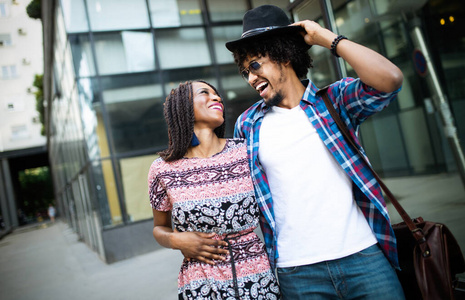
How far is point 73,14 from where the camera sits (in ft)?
33.9

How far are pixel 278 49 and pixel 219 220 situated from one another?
96 cm

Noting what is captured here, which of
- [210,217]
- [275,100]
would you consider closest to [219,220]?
[210,217]

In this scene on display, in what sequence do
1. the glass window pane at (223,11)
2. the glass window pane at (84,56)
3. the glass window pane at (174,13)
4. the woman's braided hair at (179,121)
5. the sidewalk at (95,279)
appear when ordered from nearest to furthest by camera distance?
the woman's braided hair at (179,121) < the sidewalk at (95,279) < the glass window pane at (84,56) < the glass window pane at (174,13) < the glass window pane at (223,11)

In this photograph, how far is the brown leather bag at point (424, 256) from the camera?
166cm

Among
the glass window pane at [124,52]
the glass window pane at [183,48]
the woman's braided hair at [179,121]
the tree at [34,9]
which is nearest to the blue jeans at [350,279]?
the woman's braided hair at [179,121]

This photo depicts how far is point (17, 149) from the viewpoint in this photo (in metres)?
36.7

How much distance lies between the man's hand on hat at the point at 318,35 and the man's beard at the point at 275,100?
311mm

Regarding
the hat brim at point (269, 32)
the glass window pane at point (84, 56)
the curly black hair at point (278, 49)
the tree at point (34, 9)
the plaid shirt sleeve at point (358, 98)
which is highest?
the tree at point (34, 9)

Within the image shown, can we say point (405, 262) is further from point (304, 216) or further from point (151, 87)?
point (151, 87)

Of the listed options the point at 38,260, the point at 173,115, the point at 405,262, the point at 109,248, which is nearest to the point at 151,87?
the point at 109,248

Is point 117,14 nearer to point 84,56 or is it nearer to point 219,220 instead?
point 84,56

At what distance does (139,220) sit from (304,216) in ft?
29.2

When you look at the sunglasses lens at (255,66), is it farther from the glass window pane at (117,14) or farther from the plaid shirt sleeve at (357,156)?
the glass window pane at (117,14)

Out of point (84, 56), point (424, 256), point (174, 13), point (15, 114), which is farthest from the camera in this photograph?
point (15, 114)
